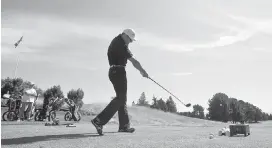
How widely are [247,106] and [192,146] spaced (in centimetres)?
12209

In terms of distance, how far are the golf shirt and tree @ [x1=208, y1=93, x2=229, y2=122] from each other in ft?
327

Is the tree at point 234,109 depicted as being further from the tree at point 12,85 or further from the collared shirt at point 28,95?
the collared shirt at point 28,95

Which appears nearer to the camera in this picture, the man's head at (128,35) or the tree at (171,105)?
the man's head at (128,35)

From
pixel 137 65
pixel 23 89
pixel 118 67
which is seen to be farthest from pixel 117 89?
pixel 23 89

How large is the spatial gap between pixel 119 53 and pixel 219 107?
100477 millimetres

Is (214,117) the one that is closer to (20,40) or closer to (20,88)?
(20,88)

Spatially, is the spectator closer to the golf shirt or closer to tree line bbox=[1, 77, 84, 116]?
the golf shirt

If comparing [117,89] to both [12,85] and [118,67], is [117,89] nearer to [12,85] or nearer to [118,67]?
[118,67]

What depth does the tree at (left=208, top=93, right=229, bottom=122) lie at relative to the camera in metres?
99.1

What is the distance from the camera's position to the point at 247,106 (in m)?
115

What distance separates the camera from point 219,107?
99938mm

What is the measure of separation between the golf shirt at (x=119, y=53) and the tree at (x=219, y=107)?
99.6 metres

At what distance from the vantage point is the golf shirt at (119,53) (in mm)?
5559

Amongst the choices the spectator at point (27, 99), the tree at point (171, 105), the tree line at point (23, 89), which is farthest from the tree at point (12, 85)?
the spectator at point (27, 99)
